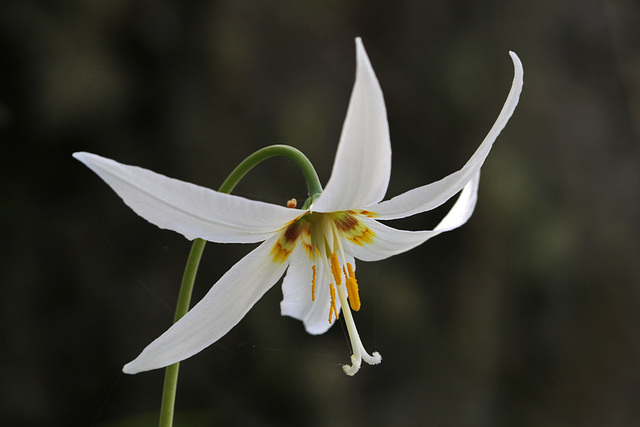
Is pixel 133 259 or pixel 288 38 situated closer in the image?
pixel 133 259

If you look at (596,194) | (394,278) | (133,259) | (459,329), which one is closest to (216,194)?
(133,259)

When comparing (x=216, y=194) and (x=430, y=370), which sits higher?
(x=216, y=194)

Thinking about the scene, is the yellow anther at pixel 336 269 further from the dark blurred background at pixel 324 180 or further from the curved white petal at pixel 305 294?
the dark blurred background at pixel 324 180

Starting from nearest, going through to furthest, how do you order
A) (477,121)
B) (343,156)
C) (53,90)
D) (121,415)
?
(343,156) < (53,90) < (121,415) < (477,121)

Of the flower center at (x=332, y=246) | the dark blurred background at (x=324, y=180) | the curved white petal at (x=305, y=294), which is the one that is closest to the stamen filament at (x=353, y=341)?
the flower center at (x=332, y=246)

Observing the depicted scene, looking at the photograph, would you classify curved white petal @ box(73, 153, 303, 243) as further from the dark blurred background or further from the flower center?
the dark blurred background

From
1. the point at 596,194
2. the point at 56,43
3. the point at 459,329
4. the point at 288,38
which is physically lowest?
the point at 459,329

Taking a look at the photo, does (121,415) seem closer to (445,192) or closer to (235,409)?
(235,409)
